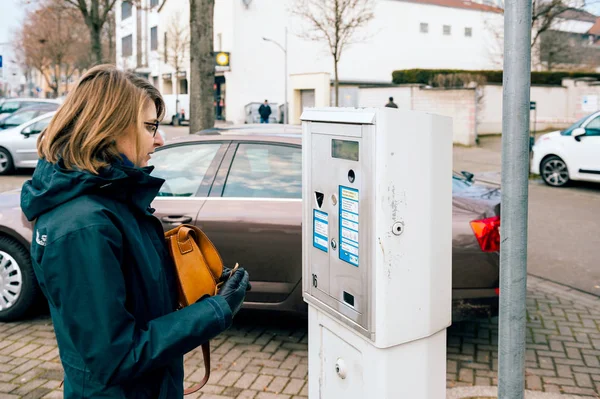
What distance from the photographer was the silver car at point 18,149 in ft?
52.5

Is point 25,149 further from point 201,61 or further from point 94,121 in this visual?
point 94,121

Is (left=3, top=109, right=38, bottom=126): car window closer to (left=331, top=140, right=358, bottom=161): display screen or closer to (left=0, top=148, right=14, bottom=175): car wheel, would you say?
(left=0, top=148, right=14, bottom=175): car wheel

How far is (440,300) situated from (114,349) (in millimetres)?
1575

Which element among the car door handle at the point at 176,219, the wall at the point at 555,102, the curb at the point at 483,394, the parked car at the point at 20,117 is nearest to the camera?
the curb at the point at 483,394

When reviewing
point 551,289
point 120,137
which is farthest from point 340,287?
point 551,289

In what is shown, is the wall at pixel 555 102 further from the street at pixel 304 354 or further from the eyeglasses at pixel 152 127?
the eyeglasses at pixel 152 127

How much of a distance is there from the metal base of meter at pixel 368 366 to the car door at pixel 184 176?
2099mm

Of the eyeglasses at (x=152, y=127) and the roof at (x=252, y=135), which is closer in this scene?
the eyeglasses at (x=152, y=127)

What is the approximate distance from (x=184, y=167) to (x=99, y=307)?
142 inches

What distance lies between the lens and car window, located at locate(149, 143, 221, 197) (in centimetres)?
523

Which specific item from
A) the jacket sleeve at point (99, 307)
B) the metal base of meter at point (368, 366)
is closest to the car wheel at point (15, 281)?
the metal base of meter at point (368, 366)

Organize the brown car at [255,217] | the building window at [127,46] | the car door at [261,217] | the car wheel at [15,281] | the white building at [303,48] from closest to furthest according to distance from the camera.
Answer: the brown car at [255,217] < the car door at [261,217] < the car wheel at [15,281] < the white building at [303,48] < the building window at [127,46]

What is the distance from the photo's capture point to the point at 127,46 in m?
67.2

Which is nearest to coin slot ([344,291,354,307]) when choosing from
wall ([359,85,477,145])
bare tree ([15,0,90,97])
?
wall ([359,85,477,145])
